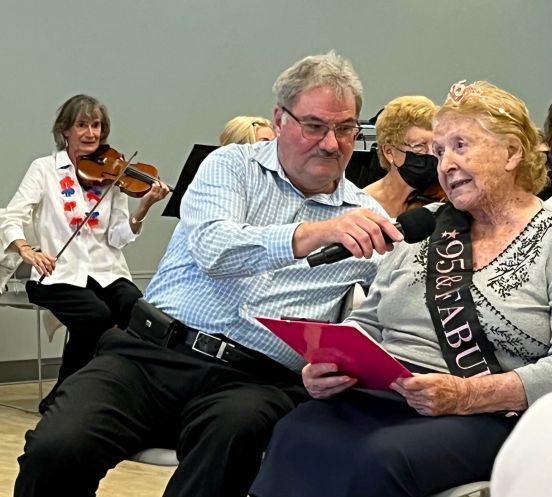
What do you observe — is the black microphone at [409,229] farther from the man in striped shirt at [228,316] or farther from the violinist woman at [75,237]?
the violinist woman at [75,237]

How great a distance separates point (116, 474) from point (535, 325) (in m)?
2.48

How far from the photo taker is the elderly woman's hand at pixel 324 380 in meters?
2.17

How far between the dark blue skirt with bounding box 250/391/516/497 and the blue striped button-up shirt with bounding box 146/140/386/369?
36 centimetres

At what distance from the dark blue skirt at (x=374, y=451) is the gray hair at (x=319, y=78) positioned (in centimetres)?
78

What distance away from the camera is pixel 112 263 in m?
5.30

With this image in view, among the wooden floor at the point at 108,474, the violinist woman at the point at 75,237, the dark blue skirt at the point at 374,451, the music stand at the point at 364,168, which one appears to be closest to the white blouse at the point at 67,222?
the violinist woman at the point at 75,237

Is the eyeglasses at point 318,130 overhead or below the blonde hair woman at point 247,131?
overhead

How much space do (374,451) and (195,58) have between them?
497 centimetres

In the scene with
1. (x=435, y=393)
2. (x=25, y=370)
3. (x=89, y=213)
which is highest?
(x=435, y=393)

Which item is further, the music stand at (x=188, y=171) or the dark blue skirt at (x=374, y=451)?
the music stand at (x=188, y=171)

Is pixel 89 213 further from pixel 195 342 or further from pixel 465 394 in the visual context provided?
pixel 465 394

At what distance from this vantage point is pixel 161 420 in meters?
2.47

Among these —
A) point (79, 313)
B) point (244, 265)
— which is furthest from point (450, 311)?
point (79, 313)

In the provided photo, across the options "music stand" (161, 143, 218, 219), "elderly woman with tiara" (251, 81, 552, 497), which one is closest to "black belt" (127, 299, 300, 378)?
"elderly woman with tiara" (251, 81, 552, 497)
